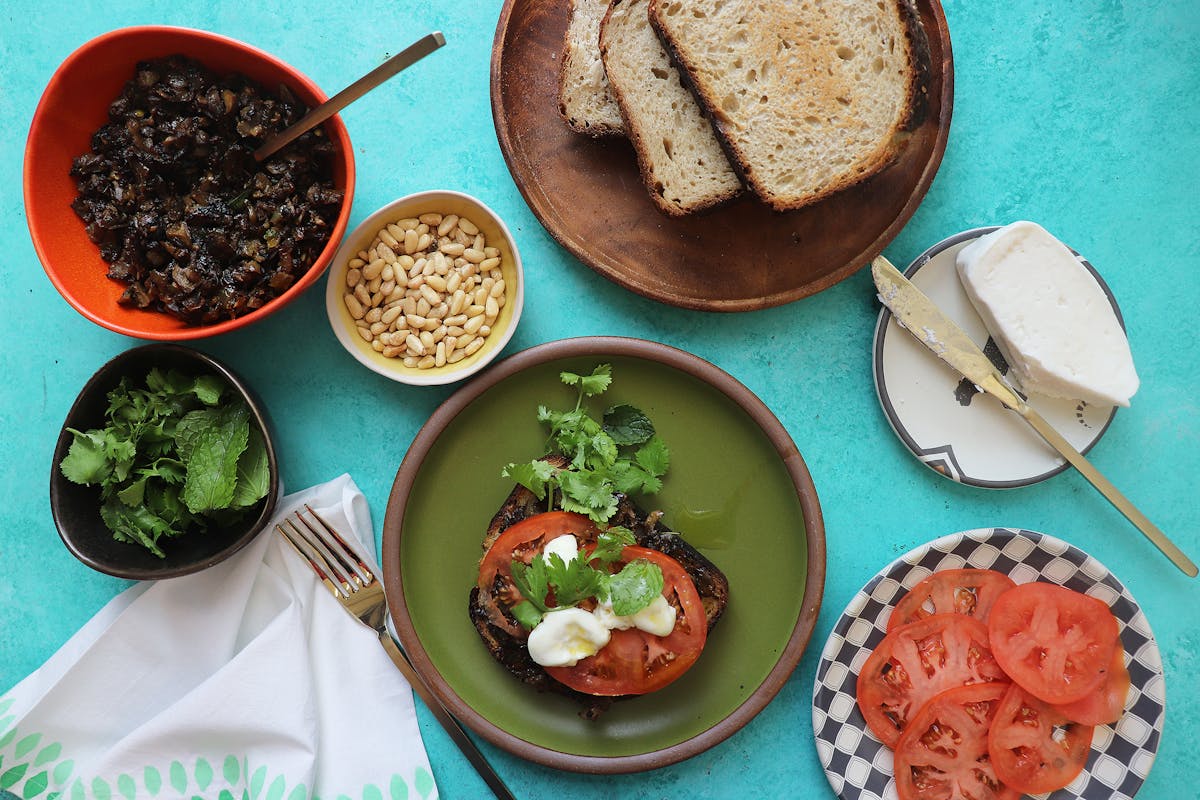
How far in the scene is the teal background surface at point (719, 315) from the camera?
224 centimetres

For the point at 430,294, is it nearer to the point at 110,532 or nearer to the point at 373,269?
the point at 373,269

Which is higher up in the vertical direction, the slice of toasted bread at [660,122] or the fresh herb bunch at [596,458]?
the slice of toasted bread at [660,122]

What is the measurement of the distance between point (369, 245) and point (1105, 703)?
220 centimetres

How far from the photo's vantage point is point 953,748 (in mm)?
2135

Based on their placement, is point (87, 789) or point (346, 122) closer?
point (87, 789)

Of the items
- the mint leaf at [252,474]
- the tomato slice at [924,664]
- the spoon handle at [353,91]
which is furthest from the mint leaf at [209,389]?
the tomato slice at [924,664]

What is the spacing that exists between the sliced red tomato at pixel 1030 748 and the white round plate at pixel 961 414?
1.85ft

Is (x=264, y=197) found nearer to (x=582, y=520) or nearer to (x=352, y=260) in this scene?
(x=352, y=260)

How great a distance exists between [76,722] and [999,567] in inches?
94.9

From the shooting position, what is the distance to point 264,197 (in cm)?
193

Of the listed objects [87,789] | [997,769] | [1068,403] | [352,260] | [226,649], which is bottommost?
[997,769]

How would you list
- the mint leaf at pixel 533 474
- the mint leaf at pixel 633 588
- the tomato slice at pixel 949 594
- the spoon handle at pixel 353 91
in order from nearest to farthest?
1. the spoon handle at pixel 353 91
2. the mint leaf at pixel 633 588
3. the mint leaf at pixel 533 474
4. the tomato slice at pixel 949 594

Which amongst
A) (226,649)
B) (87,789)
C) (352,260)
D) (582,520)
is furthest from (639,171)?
(87,789)

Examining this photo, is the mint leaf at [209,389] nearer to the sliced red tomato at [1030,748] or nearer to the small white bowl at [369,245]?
the small white bowl at [369,245]
